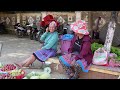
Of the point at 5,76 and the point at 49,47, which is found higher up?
the point at 49,47

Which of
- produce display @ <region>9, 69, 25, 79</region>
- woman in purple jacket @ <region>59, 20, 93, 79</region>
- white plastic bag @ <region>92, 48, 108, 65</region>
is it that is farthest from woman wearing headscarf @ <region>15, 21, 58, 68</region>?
white plastic bag @ <region>92, 48, 108, 65</region>

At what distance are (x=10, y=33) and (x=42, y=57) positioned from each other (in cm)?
889

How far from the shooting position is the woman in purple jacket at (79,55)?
15.7 feet

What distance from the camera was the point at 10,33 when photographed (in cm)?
1398

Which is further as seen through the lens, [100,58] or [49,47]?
[49,47]

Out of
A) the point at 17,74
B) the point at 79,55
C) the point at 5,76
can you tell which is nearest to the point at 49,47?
the point at 79,55

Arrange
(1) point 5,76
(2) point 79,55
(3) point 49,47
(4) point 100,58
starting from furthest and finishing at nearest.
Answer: (3) point 49,47
(4) point 100,58
(2) point 79,55
(1) point 5,76

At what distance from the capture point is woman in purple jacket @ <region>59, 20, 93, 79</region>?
189 inches

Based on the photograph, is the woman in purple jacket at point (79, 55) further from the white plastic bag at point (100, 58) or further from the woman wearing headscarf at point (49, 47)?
the woman wearing headscarf at point (49, 47)

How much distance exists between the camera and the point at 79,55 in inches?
191

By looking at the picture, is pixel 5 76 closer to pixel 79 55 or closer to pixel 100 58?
pixel 79 55

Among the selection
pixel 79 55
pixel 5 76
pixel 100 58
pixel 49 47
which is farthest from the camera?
pixel 49 47

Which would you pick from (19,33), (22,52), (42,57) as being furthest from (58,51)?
(19,33)
